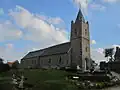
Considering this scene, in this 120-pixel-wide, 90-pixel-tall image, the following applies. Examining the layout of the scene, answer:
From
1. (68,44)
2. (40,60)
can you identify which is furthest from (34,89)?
(40,60)

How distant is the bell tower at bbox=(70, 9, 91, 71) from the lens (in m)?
71.4

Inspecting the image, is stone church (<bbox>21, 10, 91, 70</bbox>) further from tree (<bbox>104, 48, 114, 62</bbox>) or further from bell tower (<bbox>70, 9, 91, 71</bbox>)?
tree (<bbox>104, 48, 114, 62</bbox>)

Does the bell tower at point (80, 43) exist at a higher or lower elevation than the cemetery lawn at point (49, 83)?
higher

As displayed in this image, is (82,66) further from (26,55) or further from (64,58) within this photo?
(26,55)

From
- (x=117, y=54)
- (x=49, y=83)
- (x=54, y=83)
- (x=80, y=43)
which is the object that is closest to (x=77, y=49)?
(x=80, y=43)

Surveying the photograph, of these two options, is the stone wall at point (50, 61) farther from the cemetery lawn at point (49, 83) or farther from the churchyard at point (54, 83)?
the churchyard at point (54, 83)

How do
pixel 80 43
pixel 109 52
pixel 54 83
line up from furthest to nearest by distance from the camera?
1. pixel 109 52
2. pixel 80 43
3. pixel 54 83

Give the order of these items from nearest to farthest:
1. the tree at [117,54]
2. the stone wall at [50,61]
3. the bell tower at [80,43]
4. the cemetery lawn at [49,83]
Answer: the cemetery lawn at [49,83] < the bell tower at [80,43] < the stone wall at [50,61] < the tree at [117,54]

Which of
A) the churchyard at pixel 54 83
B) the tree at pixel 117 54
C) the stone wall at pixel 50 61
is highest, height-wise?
the tree at pixel 117 54

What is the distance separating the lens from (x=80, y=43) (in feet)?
235

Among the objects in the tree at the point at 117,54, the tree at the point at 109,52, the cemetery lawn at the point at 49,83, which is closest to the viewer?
the cemetery lawn at the point at 49,83

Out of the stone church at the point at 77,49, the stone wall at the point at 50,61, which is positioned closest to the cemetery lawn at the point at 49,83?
the stone church at the point at 77,49

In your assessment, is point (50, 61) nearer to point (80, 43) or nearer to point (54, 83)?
point (80, 43)

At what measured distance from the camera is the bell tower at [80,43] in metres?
71.4
